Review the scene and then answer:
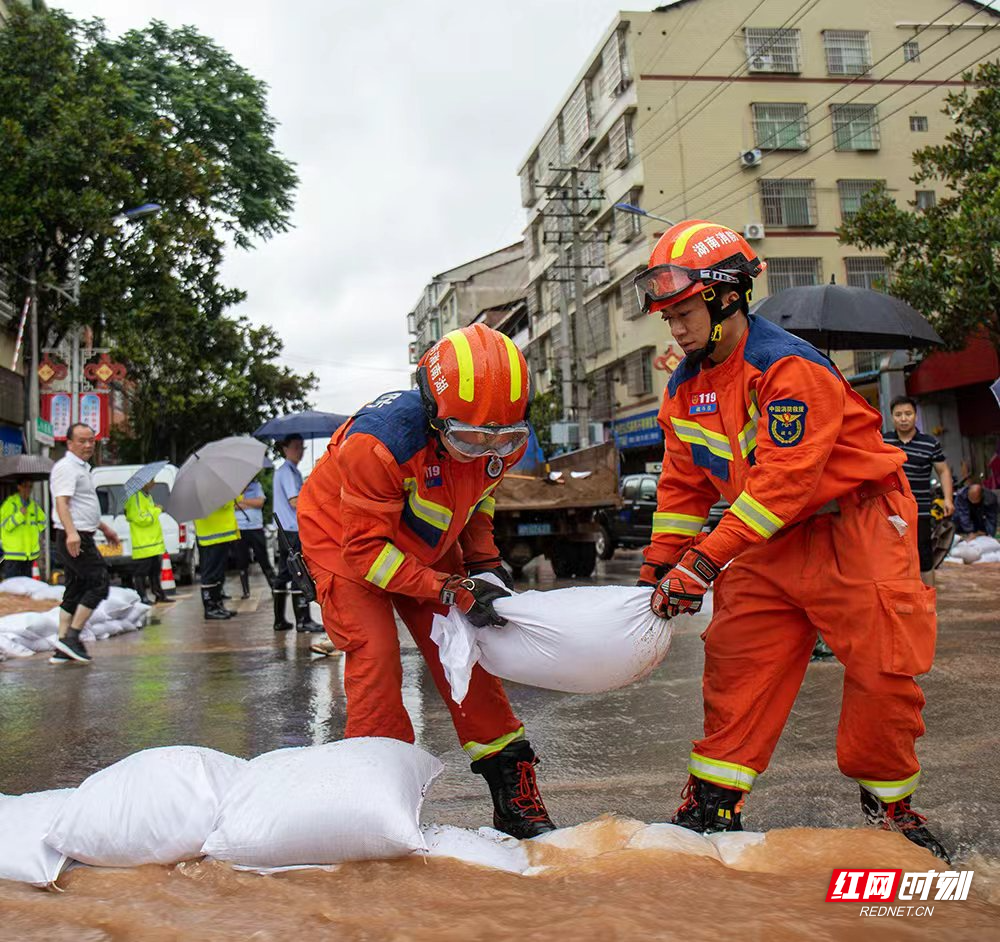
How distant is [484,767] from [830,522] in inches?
48.7

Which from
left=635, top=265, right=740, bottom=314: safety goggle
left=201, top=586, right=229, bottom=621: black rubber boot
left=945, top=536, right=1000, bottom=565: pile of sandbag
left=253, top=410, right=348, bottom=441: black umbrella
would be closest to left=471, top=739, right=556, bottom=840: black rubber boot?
left=635, top=265, right=740, bottom=314: safety goggle

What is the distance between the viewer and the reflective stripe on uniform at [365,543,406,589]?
2990 mm

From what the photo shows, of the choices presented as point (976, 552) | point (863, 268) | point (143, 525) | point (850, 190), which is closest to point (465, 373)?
point (143, 525)

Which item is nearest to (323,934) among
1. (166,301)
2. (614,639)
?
(614,639)

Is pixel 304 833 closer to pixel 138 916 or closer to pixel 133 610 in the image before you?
pixel 138 916

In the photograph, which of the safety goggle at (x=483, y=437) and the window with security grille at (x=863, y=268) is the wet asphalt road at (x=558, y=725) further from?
the window with security grille at (x=863, y=268)

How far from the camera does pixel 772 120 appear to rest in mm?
31266

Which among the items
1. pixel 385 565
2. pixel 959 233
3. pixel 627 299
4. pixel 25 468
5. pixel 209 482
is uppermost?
pixel 627 299

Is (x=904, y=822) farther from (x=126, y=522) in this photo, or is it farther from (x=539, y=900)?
(x=126, y=522)

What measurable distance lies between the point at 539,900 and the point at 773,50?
33.0m

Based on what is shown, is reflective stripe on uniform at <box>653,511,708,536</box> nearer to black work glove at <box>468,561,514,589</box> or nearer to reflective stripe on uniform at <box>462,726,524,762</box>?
black work glove at <box>468,561,514,589</box>

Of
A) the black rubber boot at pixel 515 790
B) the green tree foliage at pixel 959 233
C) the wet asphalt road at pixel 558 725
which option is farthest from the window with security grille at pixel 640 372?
the black rubber boot at pixel 515 790

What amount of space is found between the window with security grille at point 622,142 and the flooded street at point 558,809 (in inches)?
1080

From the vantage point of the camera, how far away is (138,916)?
2.38 metres
